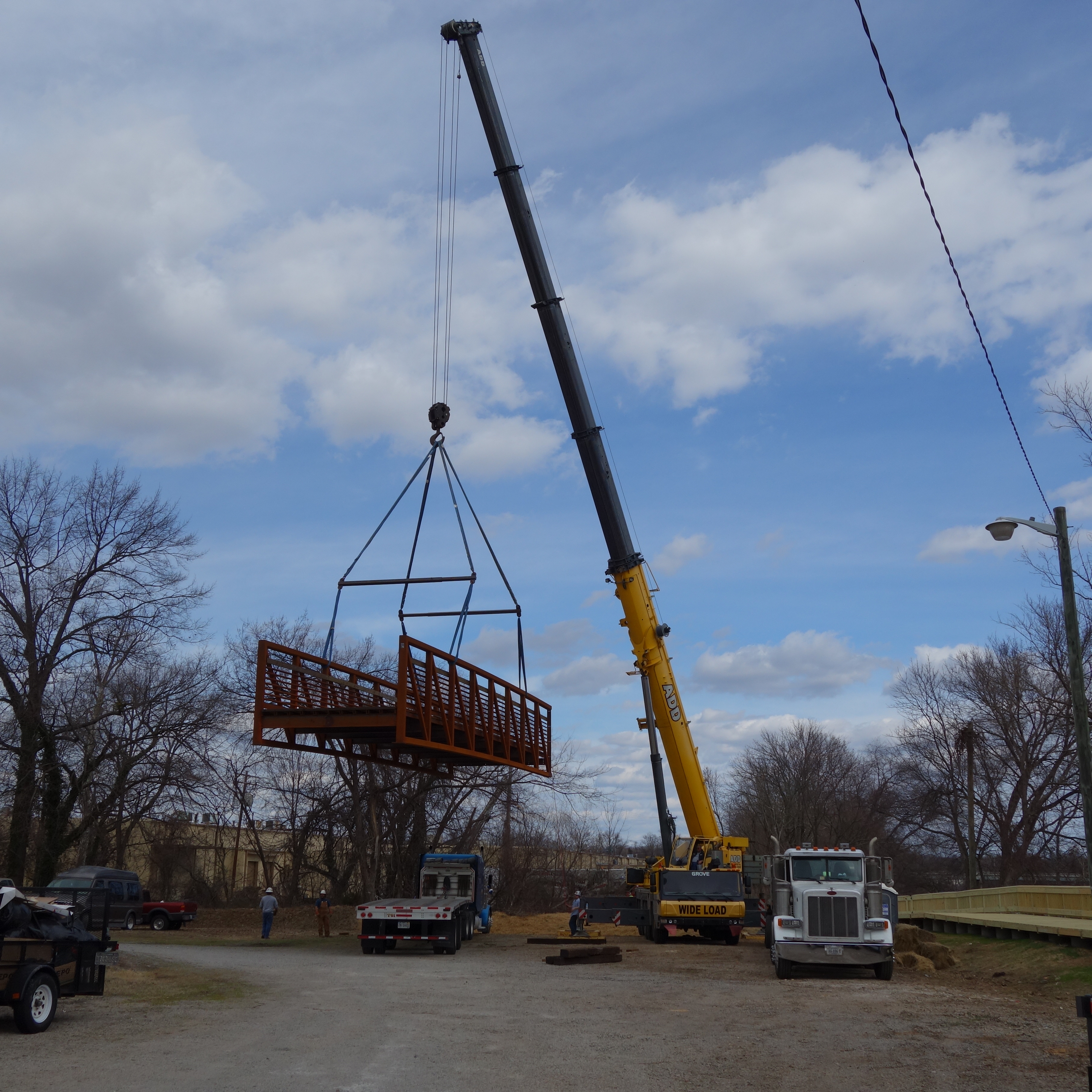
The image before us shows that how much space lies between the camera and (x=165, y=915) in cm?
3528

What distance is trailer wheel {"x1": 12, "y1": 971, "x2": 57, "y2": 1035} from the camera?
37.1ft

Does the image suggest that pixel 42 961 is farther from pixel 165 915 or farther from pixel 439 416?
pixel 165 915

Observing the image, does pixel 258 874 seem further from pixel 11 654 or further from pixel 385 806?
pixel 11 654

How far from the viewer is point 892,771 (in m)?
66.9

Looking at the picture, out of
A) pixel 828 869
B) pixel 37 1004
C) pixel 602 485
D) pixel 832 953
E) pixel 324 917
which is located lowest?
pixel 324 917

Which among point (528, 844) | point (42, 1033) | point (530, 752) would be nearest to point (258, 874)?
point (528, 844)

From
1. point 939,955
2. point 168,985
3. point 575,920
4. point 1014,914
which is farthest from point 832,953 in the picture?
point 1014,914

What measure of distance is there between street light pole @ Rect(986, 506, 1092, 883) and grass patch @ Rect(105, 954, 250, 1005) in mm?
11653

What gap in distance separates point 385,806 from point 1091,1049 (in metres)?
36.0

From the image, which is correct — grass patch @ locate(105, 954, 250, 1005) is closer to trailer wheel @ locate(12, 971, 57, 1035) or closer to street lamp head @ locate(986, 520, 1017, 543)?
trailer wheel @ locate(12, 971, 57, 1035)

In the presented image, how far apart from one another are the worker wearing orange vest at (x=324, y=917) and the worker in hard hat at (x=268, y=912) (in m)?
1.32

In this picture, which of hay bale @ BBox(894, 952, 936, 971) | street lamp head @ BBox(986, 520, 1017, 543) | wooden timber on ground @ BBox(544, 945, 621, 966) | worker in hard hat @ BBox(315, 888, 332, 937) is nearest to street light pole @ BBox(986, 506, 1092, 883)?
street lamp head @ BBox(986, 520, 1017, 543)

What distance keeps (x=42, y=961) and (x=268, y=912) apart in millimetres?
19636

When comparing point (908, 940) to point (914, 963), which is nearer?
point (914, 963)
